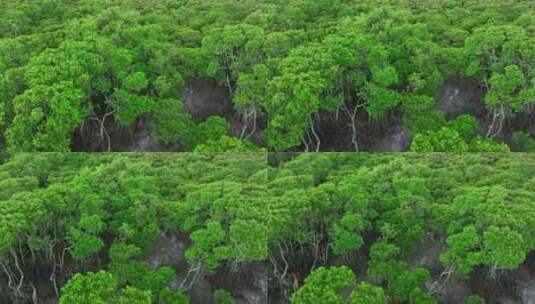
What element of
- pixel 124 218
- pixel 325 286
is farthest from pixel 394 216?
pixel 124 218

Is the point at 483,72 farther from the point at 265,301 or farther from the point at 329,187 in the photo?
the point at 265,301

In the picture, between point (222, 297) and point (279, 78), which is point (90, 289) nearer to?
point (222, 297)

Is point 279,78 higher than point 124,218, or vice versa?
point 279,78

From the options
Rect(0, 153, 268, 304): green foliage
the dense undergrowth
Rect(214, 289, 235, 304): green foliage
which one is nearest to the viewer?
Rect(0, 153, 268, 304): green foliage

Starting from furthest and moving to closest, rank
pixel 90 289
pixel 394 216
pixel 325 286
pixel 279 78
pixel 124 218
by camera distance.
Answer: pixel 279 78, pixel 124 218, pixel 394 216, pixel 325 286, pixel 90 289

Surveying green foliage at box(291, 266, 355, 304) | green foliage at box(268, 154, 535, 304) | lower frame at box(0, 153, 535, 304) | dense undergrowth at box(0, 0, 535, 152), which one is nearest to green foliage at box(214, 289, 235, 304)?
lower frame at box(0, 153, 535, 304)

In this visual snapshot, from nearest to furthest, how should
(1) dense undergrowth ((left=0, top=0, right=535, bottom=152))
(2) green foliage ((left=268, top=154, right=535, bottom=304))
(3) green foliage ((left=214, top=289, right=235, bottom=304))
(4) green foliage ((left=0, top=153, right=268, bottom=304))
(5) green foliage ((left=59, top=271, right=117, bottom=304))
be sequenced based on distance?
(5) green foliage ((left=59, top=271, right=117, bottom=304)) < (2) green foliage ((left=268, top=154, right=535, bottom=304)) < (4) green foliage ((left=0, top=153, right=268, bottom=304)) < (3) green foliage ((left=214, top=289, right=235, bottom=304)) < (1) dense undergrowth ((left=0, top=0, right=535, bottom=152))

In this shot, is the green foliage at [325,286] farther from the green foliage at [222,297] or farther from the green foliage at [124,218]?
the green foliage at [222,297]

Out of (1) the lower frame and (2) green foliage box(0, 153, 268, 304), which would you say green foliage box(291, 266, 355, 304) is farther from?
(2) green foliage box(0, 153, 268, 304)

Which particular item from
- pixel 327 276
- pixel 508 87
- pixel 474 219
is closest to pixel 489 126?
pixel 508 87
